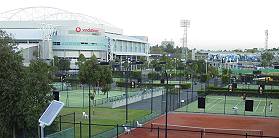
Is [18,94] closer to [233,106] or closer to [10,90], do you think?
[10,90]

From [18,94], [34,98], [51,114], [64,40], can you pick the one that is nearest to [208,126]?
[34,98]

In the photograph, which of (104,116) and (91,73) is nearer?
(104,116)

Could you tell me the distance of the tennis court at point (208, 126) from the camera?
2750 cm

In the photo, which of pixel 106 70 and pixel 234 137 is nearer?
pixel 234 137

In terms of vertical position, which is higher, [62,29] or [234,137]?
[62,29]

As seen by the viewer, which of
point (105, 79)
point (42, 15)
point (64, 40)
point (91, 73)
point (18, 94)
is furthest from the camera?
point (42, 15)

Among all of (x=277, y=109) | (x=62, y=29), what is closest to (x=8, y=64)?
(x=277, y=109)

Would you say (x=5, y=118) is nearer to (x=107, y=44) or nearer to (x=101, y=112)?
(x=101, y=112)

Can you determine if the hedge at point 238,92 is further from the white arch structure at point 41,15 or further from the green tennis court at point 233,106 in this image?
the white arch structure at point 41,15

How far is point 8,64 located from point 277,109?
3341 centimetres

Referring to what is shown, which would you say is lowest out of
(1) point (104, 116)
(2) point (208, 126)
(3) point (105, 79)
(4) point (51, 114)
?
(2) point (208, 126)

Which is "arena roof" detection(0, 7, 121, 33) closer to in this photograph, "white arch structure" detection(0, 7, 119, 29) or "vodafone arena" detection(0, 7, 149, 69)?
"white arch structure" detection(0, 7, 119, 29)

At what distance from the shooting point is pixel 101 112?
37.7 m

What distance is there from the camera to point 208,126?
32.3 meters
